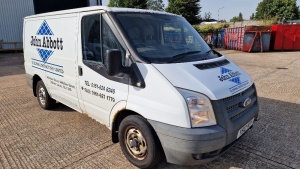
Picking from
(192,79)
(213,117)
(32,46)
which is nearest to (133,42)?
(192,79)

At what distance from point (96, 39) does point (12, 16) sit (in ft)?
73.6

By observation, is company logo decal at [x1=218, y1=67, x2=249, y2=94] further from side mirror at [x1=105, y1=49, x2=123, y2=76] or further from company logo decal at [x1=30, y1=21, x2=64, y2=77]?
company logo decal at [x1=30, y1=21, x2=64, y2=77]

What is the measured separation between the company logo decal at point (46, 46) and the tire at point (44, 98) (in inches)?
17.1

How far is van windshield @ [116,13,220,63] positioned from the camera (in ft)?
10.3

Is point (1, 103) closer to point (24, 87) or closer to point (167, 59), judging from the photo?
point (24, 87)

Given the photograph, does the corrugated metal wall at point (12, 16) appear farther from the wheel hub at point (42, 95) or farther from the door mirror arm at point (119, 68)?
the door mirror arm at point (119, 68)

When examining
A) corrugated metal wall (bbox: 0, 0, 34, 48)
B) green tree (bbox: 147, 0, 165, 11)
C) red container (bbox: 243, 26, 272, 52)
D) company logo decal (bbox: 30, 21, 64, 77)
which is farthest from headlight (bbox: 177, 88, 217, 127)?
green tree (bbox: 147, 0, 165, 11)

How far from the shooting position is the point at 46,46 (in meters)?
4.70

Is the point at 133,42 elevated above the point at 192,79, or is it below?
above

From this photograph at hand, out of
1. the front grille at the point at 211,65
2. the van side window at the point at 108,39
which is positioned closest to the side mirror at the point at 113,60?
the van side window at the point at 108,39

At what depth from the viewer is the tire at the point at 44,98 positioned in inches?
205

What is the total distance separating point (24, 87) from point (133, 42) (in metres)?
6.22

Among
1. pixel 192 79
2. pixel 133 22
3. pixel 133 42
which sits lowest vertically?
pixel 192 79

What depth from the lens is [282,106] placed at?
550cm
